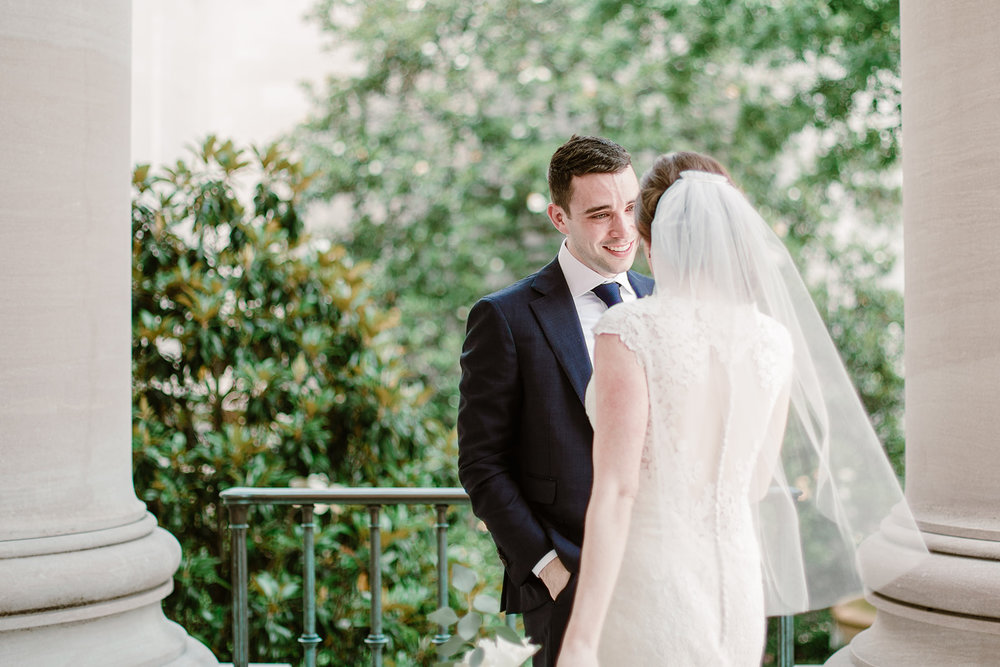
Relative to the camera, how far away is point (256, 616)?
14.9 feet

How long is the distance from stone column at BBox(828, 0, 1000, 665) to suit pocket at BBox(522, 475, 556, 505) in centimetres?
99

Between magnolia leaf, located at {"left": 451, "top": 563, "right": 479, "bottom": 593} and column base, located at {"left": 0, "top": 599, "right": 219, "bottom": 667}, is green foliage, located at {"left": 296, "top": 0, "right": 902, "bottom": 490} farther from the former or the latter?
magnolia leaf, located at {"left": 451, "top": 563, "right": 479, "bottom": 593}

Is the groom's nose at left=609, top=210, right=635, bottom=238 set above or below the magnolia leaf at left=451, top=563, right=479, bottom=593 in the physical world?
above

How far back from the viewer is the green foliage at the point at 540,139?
9242mm

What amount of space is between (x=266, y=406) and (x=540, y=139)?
5.86 m

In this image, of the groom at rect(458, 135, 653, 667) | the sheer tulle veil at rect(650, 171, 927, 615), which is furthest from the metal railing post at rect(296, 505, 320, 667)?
the sheer tulle veil at rect(650, 171, 927, 615)

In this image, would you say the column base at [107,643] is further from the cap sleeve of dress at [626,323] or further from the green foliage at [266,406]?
the cap sleeve of dress at [626,323]

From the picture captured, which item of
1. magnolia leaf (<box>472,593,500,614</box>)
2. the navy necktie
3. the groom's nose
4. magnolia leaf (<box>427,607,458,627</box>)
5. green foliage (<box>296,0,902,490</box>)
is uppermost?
green foliage (<box>296,0,902,490</box>)

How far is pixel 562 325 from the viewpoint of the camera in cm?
267

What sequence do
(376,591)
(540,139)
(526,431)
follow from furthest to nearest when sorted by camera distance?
(540,139) < (376,591) < (526,431)

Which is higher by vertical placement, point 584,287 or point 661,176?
point 661,176

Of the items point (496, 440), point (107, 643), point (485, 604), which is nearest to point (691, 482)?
point (485, 604)

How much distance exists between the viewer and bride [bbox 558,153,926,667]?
79.0 inches

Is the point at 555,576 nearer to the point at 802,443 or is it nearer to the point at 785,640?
the point at 802,443
